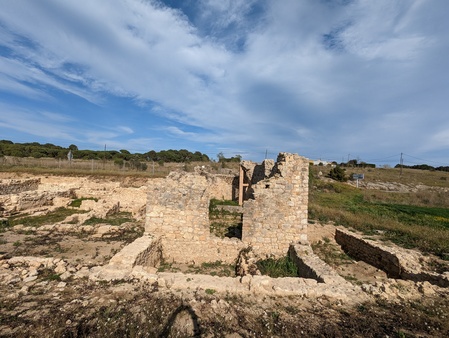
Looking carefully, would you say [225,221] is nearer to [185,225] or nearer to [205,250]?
[205,250]

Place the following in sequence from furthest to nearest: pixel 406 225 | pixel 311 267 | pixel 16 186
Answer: pixel 16 186
pixel 406 225
pixel 311 267

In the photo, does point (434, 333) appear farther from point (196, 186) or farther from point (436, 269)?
point (196, 186)

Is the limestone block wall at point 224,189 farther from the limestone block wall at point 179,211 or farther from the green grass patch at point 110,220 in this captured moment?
the limestone block wall at point 179,211

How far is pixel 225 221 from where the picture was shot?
13.8m

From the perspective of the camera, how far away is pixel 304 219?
8.45 meters

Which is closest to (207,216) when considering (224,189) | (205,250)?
(205,250)

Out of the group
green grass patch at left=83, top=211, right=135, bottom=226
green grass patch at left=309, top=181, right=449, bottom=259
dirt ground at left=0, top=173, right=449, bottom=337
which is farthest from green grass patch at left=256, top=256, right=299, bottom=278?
green grass patch at left=83, top=211, right=135, bottom=226

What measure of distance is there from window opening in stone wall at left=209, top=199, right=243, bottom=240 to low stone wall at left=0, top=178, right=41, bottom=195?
16956 millimetres

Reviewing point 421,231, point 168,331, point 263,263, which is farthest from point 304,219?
point 421,231

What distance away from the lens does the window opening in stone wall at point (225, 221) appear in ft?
37.5

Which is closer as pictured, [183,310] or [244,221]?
[183,310]

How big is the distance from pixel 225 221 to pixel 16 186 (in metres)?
19.7

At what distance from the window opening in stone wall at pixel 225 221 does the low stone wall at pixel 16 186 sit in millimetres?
16956

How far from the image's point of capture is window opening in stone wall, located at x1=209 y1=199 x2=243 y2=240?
37.5 feet
